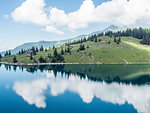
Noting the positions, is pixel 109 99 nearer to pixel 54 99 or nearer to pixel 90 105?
pixel 90 105

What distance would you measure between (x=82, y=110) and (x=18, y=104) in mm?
26205

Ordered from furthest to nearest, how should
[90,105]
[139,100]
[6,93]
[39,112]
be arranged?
[6,93]
[139,100]
[90,105]
[39,112]

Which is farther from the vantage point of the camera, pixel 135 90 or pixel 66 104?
pixel 135 90

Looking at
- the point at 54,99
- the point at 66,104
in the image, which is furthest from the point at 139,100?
the point at 54,99

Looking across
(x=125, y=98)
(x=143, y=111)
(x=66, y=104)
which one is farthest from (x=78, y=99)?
(x=143, y=111)

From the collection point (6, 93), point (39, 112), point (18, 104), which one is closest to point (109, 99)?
point (39, 112)

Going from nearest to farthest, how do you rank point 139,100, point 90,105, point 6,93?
point 90,105 → point 139,100 → point 6,93

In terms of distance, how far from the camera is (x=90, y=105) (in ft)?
178

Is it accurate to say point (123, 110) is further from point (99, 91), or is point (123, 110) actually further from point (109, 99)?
point (99, 91)

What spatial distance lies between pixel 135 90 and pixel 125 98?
1559 cm

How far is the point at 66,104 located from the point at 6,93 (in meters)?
35.9

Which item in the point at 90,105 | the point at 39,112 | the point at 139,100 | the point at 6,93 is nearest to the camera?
the point at 39,112

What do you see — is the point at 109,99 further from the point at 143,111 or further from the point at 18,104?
the point at 18,104

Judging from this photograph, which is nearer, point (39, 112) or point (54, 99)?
point (39, 112)
